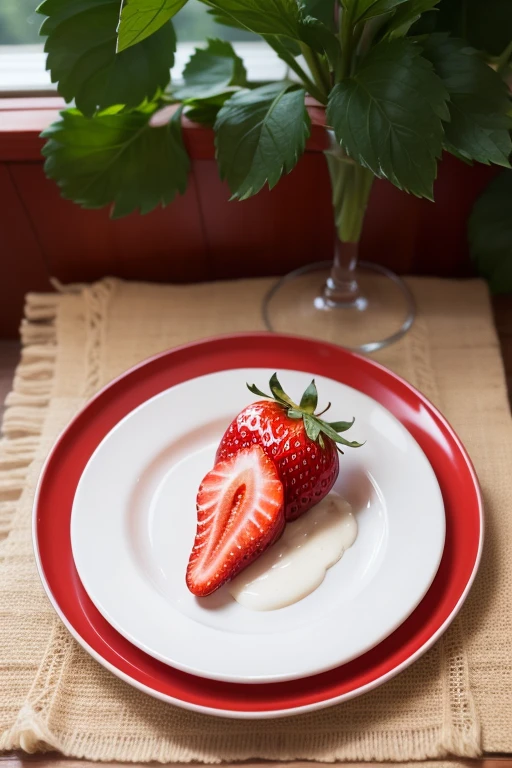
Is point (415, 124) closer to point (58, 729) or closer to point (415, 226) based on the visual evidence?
point (415, 226)

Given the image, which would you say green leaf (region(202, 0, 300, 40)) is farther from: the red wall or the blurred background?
the blurred background

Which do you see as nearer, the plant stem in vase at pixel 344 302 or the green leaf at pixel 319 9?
the green leaf at pixel 319 9

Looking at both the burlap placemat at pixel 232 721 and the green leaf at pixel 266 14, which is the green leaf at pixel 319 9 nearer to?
the green leaf at pixel 266 14

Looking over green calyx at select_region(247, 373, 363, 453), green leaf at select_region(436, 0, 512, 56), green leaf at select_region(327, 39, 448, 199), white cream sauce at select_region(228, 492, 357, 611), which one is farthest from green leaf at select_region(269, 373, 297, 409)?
green leaf at select_region(436, 0, 512, 56)

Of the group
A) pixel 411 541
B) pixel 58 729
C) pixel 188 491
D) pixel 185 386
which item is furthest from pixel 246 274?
pixel 58 729

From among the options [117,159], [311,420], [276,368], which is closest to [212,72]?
[117,159]

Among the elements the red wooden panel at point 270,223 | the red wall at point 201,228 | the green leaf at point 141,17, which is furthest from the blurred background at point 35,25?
the green leaf at point 141,17
